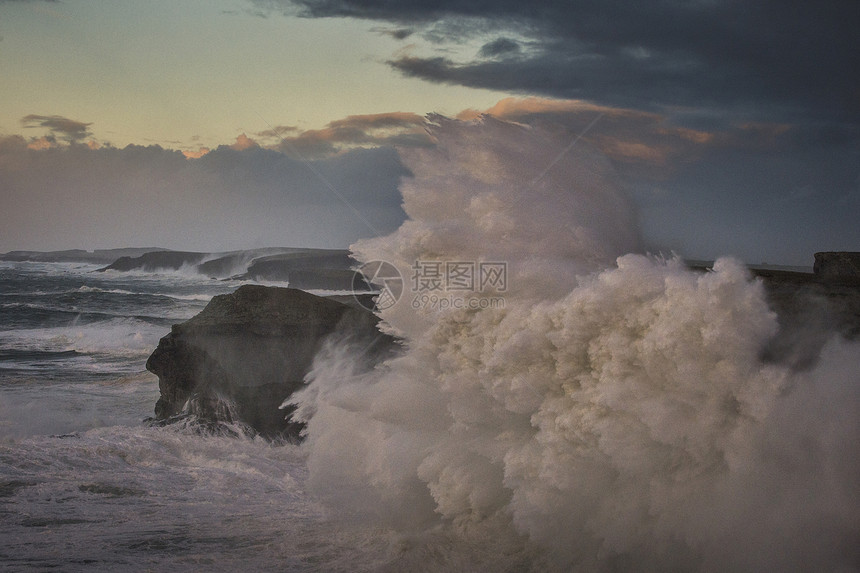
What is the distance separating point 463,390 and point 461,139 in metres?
2.79

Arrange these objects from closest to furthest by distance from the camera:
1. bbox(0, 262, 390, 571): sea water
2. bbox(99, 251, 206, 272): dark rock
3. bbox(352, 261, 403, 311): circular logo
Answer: bbox(0, 262, 390, 571): sea water
bbox(352, 261, 403, 311): circular logo
bbox(99, 251, 206, 272): dark rock

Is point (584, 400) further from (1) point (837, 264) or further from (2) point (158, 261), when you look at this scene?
(2) point (158, 261)

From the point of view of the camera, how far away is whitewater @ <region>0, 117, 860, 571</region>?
437 centimetres

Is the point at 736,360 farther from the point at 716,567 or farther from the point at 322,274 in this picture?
the point at 322,274

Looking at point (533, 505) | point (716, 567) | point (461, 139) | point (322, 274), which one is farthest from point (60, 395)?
point (322, 274)

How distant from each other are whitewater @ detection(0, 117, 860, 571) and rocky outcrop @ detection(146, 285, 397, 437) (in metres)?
1.13

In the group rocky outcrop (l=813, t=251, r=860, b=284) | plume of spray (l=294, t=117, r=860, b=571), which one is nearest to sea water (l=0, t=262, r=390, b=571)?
plume of spray (l=294, t=117, r=860, b=571)

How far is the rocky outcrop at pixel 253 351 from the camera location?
1102 centimetres

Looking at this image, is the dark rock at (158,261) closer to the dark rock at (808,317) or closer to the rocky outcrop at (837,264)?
the rocky outcrop at (837,264)

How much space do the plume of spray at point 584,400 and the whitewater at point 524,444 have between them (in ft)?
0.05

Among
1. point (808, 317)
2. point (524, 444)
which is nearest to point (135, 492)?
point (524, 444)

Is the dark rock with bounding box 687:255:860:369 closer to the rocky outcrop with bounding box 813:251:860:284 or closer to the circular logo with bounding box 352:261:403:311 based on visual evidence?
the rocky outcrop with bounding box 813:251:860:284

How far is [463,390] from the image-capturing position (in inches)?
246

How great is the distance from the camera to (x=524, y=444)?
5.71 meters
